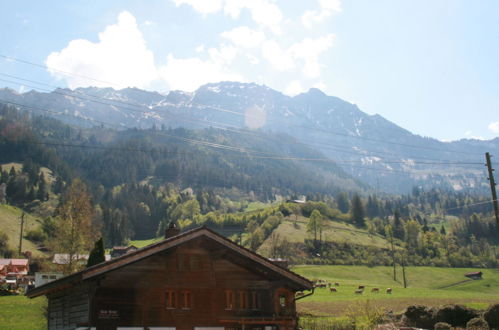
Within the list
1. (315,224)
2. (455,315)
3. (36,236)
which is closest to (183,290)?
(455,315)

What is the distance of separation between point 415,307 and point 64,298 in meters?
34.2

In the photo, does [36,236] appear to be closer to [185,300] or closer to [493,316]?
[185,300]

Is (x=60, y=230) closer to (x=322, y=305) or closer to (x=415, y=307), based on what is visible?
(x=322, y=305)

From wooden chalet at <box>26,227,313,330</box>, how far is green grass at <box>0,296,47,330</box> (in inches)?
570

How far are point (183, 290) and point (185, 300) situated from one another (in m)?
0.61

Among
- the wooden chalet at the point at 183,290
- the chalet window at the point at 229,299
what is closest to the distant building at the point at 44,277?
the wooden chalet at the point at 183,290

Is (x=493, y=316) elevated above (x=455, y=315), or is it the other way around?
(x=493, y=316)

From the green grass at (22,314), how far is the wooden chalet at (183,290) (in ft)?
47.5

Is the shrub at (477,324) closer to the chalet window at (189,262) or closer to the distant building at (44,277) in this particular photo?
the chalet window at (189,262)

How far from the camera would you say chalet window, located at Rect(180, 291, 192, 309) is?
31.9 meters

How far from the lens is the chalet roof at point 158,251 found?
28.9 metres

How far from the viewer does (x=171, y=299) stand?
3173 cm

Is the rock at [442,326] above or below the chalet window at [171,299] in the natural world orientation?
below

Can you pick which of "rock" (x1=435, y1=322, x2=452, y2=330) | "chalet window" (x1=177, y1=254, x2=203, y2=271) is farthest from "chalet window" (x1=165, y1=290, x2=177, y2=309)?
"rock" (x1=435, y1=322, x2=452, y2=330)
